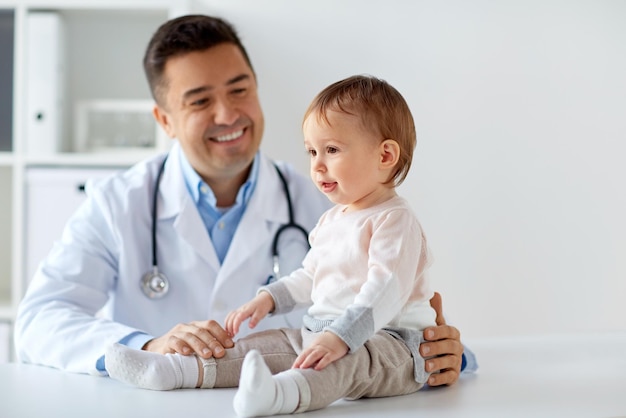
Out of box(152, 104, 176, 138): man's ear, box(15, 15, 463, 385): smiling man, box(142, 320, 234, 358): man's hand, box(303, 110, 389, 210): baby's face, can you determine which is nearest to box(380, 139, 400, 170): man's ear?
box(303, 110, 389, 210): baby's face

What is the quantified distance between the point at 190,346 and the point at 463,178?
7.25ft

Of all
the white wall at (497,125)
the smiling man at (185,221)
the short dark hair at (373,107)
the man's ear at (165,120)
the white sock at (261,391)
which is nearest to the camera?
the white sock at (261,391)

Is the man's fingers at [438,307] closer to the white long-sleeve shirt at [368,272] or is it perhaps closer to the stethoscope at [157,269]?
the white long-sleeve shirt at [368,272]

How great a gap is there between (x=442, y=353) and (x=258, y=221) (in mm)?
700

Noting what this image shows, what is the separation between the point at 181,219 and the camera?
5.76ft

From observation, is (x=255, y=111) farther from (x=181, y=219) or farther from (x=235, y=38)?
(x=181, y=219)

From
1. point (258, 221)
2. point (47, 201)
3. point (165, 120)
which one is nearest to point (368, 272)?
point (258, 221)

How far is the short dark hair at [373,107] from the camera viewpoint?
1.10 meters

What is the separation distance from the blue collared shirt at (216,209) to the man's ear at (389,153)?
2.55ft

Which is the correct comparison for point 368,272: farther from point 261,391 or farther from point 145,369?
point 145,369

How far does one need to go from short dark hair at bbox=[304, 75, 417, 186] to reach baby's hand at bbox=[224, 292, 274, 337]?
281 millimetres

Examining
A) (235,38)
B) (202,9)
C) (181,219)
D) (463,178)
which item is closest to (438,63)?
(463,178)

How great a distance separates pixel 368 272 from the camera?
1.08 m

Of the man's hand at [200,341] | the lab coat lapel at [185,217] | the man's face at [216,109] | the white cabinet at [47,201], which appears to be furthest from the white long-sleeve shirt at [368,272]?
the white cabinet at [47,201]
